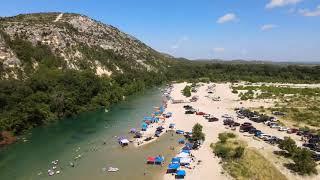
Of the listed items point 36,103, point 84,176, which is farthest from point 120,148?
point 36,103

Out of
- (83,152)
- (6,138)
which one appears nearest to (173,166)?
(83,152)

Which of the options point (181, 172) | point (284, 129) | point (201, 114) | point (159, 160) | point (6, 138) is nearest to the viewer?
point (181, 172)

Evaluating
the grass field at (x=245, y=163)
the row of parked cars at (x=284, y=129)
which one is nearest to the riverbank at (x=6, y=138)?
the grass field at (x=245, y=163)

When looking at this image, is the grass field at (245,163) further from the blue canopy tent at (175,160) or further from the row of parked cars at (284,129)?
the row of parked cars at (284,129)

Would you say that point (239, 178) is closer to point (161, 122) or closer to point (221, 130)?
point (221, 130)

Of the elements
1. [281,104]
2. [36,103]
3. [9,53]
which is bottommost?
[281,104]

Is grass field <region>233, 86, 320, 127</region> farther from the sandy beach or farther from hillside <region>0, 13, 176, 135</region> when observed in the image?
hillside <region>0, 13, 176, 135</region>

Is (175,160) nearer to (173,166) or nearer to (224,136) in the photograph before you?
(173,166)

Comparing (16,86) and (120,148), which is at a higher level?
(16,86)
